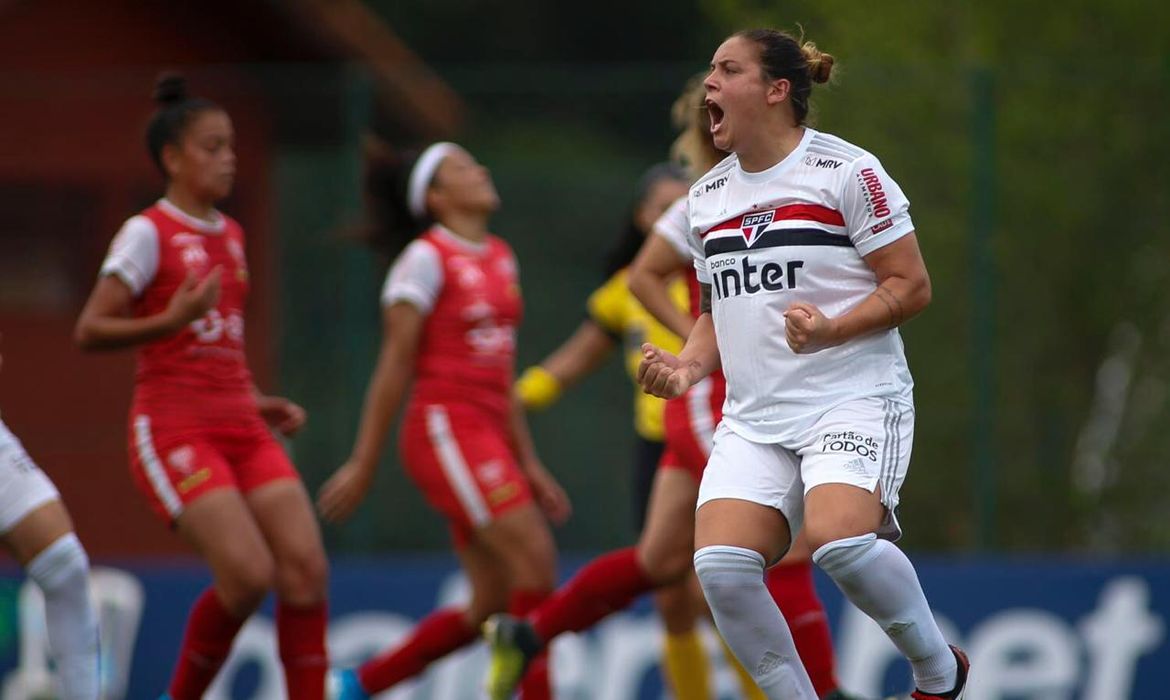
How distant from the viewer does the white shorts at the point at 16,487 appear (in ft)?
19.3

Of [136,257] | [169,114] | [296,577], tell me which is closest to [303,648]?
[296,577]

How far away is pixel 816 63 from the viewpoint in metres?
5.21

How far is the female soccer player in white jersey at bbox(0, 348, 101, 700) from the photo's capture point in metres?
5.89

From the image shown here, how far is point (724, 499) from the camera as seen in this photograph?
5105 mm

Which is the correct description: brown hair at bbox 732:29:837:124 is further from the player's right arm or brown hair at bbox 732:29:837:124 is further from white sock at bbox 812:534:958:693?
the player's right arm

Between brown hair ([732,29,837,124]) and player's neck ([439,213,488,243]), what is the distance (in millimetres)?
2547

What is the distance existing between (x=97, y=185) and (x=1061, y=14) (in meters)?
6.28

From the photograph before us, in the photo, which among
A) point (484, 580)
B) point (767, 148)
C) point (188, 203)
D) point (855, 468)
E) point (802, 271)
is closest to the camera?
point (855, 468)

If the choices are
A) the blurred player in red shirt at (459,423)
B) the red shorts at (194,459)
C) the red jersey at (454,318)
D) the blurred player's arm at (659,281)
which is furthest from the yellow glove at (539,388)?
the red shorts at (194,459)

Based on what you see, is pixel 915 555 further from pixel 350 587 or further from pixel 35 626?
pixel 35 626

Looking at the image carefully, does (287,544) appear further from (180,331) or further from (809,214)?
(809,214)

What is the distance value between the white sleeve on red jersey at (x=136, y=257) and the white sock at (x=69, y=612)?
0.90 meters

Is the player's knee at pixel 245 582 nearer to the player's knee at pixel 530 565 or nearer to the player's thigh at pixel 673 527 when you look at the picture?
the player's knee at pixel 530 565

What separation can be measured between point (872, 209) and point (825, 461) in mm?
680
